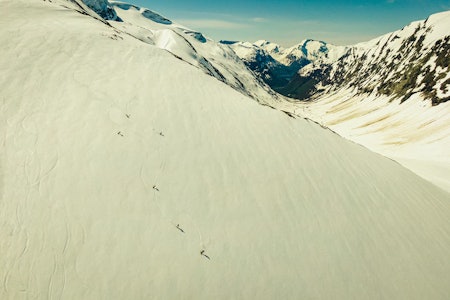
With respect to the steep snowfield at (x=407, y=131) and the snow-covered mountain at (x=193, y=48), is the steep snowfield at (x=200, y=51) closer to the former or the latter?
Result: the snow-covered mountain at (x=193, y=48)

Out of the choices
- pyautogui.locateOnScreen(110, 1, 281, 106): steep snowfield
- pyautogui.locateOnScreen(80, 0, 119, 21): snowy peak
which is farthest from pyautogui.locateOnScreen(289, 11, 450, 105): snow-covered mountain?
pyautogui.locateOnScreen(80, 0, 119, 21): snowy peak

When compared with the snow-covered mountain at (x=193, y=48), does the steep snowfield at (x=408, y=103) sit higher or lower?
higher

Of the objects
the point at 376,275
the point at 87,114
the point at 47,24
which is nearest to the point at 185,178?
the point at 87,114

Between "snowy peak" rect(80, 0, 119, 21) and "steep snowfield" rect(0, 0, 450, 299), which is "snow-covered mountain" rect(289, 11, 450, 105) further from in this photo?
"snowy peak" rect(80, 0, 119, 21)

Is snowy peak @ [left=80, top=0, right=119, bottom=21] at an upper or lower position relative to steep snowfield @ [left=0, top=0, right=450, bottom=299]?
lower

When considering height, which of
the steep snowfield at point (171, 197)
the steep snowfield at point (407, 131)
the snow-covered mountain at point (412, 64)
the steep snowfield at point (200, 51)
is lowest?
the steep snowfield at point (200, 51)

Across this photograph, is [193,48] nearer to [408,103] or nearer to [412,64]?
[408,103]

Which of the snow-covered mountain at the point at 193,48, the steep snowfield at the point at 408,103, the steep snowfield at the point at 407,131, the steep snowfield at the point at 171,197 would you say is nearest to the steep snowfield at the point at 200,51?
the snow-covered mountain at the point at 193,48

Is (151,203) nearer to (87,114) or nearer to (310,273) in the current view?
(87,114)
